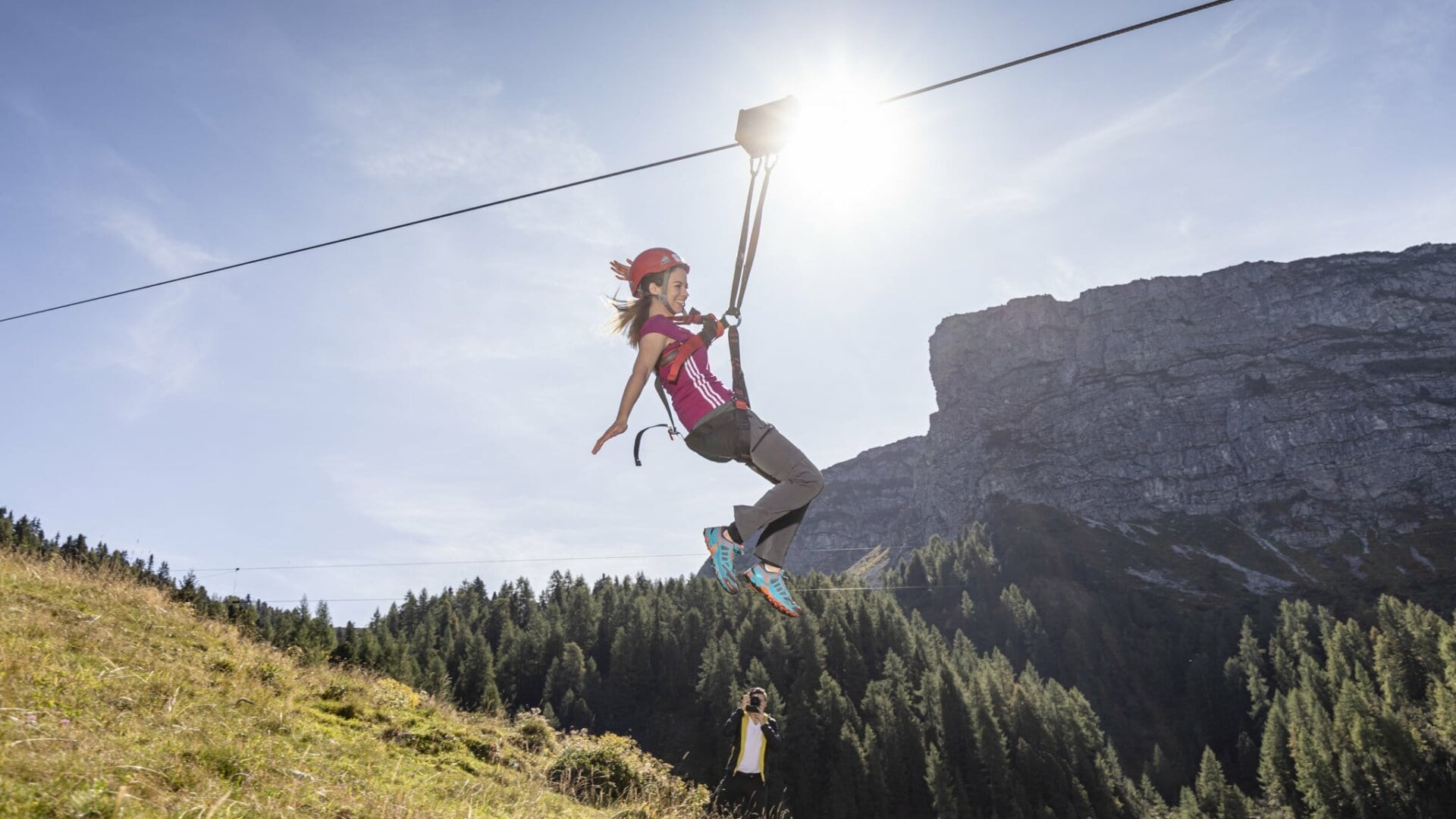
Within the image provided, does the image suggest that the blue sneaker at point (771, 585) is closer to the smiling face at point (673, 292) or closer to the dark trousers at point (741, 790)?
the smiling face at point (673, 292)

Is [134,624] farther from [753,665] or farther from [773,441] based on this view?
[753,665]

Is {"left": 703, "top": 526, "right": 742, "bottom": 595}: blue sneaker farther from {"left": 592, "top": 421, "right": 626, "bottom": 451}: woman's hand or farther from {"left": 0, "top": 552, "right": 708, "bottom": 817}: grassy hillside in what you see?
{"left": 0, "top": 552, "right": 708, "bottom": 817}: grassy hillside

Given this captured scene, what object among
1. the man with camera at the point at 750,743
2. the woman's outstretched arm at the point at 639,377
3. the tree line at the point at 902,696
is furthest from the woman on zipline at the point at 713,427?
the tree line at the point at 902,696

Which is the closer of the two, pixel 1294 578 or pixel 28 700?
pixel 28 700

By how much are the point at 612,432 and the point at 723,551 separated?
1.22m

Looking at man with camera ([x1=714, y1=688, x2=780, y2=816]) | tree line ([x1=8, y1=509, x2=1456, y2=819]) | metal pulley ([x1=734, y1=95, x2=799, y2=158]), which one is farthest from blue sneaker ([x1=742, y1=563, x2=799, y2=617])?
tree line ([x1=8, y1=509, x2=1456, y2=819])

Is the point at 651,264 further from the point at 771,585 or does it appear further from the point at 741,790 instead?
the point at 741,790

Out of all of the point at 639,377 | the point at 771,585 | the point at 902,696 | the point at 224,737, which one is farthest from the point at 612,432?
the point at 902,696

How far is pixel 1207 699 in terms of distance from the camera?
364ft

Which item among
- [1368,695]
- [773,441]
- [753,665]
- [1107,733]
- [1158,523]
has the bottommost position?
[1107,733]

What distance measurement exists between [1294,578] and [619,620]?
142593 mm

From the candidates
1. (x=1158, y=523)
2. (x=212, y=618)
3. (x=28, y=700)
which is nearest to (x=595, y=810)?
(x=28, y=700)

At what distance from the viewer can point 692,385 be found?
571 centimetres

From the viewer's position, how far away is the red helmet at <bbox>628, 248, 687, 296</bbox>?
5957 millimetres
